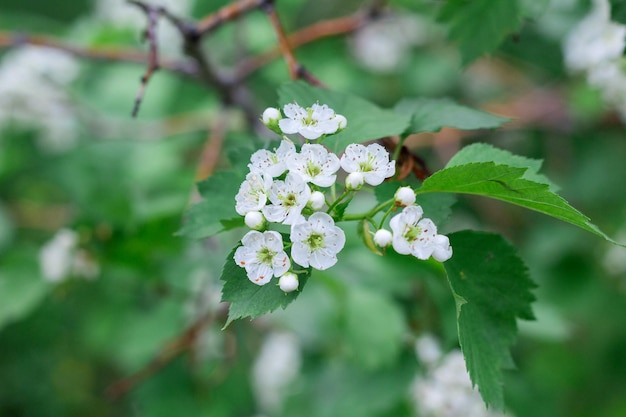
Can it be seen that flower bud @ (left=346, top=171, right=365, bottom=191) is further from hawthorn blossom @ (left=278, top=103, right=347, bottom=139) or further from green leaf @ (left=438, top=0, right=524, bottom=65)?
green leaf @ (left=438, top=0, right=524, bottom=65)

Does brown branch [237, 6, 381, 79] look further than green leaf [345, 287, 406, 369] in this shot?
Yes

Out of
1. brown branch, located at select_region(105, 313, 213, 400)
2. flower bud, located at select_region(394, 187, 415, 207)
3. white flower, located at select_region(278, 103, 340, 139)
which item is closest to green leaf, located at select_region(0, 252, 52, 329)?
brown branch, located at select_region(105, 313, 213, 400)

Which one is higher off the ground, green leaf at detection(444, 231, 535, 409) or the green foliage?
the green foliage

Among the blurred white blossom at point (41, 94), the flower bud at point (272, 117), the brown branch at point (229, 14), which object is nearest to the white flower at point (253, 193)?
the flower bud at point (272, 117)

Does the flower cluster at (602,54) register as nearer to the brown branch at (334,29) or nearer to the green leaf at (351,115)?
the brown branch at (334,29)

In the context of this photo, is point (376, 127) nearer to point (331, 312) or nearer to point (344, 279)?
point (344, 279)

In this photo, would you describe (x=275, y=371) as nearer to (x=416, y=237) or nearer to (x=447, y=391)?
(x=447, y=391)

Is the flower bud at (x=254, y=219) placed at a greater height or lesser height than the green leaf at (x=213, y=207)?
greater
